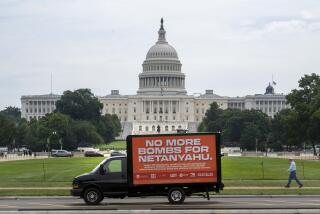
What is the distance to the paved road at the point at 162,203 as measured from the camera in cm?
3142

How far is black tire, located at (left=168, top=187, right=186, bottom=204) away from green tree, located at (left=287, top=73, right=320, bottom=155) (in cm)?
5974

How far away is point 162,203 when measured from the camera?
34594 mm

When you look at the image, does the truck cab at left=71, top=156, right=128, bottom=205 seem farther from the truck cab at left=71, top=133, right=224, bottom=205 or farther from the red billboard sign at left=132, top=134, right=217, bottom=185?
the red billboard sign at left=132, top=134, right=217, bottom=185

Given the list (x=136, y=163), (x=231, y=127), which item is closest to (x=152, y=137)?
(x=136, y=163)

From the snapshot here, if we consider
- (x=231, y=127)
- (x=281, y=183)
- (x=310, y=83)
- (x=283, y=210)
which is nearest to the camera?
(x=283, y=210)

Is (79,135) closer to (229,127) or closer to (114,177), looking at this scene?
(229,127)

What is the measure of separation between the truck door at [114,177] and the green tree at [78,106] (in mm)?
146191

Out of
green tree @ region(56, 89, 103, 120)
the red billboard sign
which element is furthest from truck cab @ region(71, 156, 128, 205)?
green tree @ region(56, 89, 103, 120)

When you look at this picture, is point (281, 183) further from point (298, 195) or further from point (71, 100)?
point (71, 100)

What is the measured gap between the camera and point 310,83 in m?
105

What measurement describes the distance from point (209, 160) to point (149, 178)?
2725 mm

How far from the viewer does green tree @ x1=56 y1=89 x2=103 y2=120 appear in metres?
181

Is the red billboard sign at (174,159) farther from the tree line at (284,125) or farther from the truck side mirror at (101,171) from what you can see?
the tree line at (284,125)

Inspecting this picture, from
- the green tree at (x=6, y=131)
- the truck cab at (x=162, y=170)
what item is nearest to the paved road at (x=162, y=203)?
the truck cab at (x=162, y=170)
